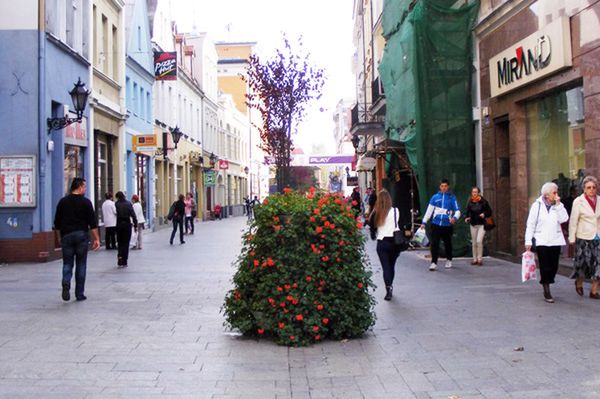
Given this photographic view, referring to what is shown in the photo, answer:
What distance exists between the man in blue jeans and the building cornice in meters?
8.84

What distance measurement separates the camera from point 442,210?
13.5 metres

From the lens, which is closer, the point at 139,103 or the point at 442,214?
the point at 442,214

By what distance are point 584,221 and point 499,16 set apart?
21.2 ft

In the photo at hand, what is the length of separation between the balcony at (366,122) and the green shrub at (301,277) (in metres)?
20.4

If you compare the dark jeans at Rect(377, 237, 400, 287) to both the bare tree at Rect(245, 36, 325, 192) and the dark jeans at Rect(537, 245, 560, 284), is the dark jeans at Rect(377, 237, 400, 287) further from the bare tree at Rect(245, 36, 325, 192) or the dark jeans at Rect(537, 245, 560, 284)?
the bare tree at Rect(245, 36, 325, 192)

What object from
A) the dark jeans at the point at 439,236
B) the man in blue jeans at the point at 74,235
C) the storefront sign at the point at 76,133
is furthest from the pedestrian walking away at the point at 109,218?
the dark jeans at the point at 439,236

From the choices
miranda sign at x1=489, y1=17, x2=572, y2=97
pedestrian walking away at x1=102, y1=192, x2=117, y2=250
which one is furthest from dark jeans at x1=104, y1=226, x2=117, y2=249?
miranda sign at x1=489, y1=17, x2=572, y2=97

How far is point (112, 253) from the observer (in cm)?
1898

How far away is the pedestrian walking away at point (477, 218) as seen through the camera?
559 inches

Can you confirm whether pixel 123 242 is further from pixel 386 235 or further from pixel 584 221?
pixel 584 221

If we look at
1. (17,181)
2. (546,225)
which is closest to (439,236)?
(546,225)

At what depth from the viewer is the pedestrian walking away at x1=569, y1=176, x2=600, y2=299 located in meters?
9.51

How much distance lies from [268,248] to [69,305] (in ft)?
12.5

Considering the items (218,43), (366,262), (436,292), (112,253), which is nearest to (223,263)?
(112,253)
